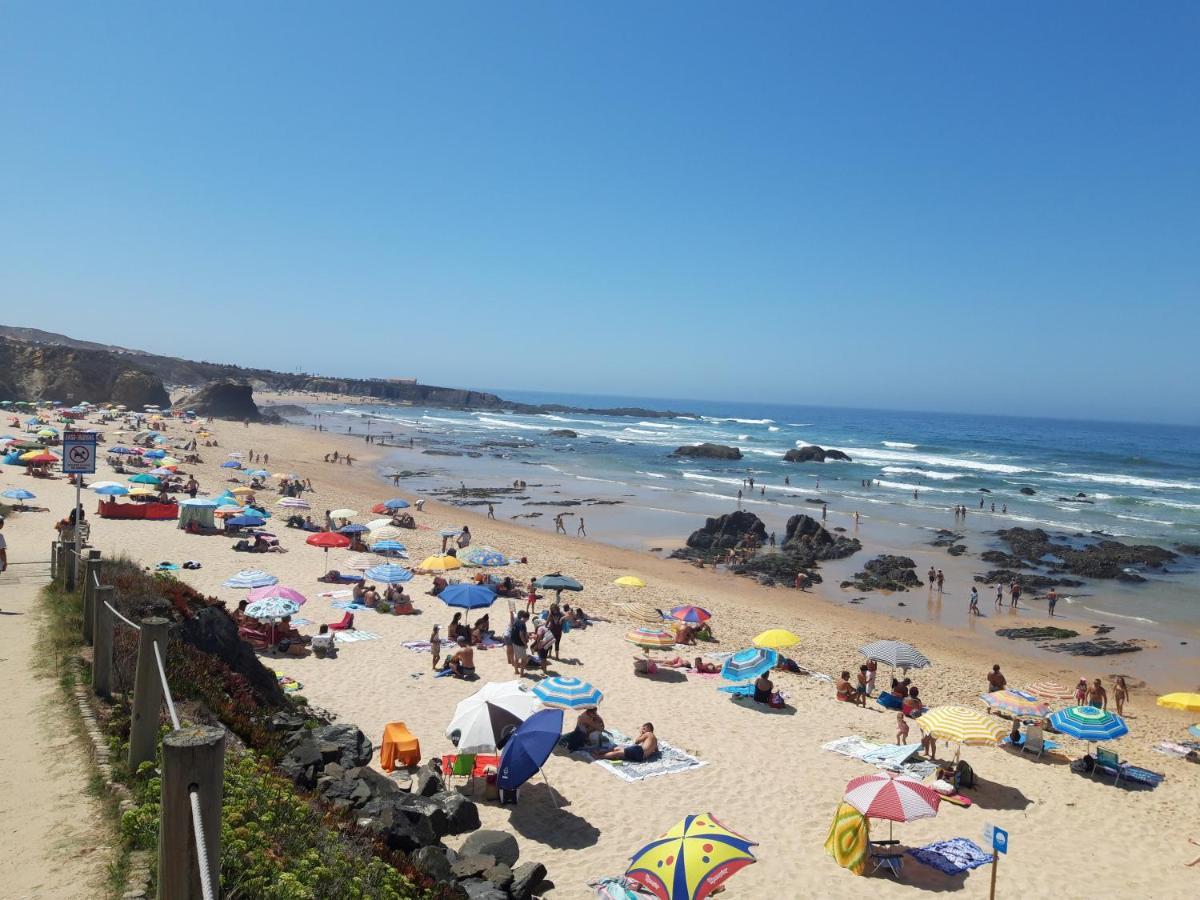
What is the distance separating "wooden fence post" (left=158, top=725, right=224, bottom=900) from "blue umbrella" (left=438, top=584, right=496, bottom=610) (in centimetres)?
1248

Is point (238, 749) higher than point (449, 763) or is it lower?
higher

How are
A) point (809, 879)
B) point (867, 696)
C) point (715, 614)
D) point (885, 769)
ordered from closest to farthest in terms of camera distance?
point (809, 879) → point (885, 769) → point (867, 696) → point (715, 614)

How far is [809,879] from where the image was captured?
26.4ft

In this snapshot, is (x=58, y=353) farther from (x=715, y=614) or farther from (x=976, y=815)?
(x=976, y=815)

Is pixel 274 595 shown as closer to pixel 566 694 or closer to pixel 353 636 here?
pixel 353 636

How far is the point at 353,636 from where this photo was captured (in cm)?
1520

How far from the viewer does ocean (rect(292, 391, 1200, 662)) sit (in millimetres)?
34656

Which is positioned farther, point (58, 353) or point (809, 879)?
point (58, 353)

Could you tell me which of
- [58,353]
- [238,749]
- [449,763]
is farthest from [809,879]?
[58,353]

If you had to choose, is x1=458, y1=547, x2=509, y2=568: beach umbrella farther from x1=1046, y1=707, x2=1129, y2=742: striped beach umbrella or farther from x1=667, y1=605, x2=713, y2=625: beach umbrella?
x1=1046, y1=707, x2=1129, y2=742: striped beach umbrella

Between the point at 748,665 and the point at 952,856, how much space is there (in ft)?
18.3

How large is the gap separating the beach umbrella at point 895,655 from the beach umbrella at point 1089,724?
2.83 meters

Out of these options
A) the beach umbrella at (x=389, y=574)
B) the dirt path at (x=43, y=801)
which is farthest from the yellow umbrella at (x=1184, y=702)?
the dirt path at (x=43, y=801)

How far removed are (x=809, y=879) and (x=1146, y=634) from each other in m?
20.1
